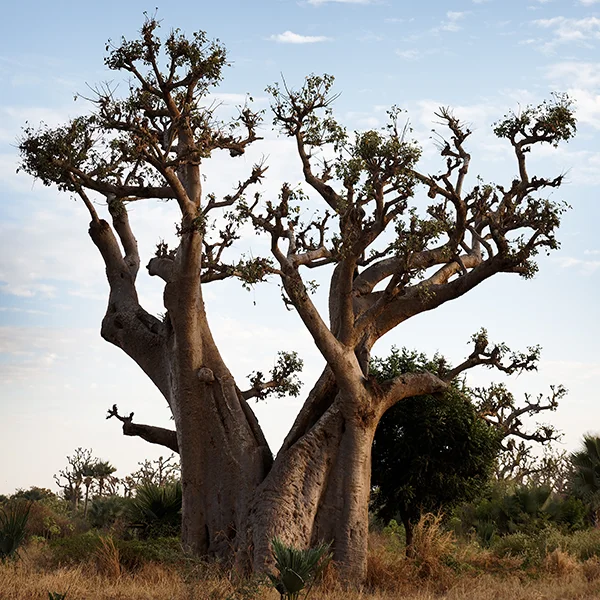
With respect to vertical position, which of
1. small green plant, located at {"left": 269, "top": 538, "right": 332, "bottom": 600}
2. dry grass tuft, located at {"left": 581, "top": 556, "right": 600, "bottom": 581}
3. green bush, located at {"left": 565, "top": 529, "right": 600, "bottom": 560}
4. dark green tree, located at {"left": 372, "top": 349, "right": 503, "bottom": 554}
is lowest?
dry grass tuft, located at {"left": 581, "top": 556, "right": 600, "bottom": 581}

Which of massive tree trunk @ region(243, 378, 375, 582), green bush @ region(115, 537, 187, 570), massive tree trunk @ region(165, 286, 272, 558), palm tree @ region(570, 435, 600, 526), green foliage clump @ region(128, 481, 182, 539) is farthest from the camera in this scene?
palm tree @ region(570, 435, 600, 526)

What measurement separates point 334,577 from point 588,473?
12.0m

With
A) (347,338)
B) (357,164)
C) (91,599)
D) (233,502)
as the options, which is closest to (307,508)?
(233,502)

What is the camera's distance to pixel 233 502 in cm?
1355

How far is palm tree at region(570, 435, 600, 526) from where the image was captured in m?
22.0

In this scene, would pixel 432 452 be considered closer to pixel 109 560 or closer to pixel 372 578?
pixel 372 578

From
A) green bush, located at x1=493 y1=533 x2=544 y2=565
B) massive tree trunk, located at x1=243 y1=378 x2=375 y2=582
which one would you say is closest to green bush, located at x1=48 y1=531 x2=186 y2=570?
massive tree trunk, located at x1=243 y1=378 x2=375 y2=582

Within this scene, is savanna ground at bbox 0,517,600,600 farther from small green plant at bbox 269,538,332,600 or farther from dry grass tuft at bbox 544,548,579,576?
small green plant at bbox 269,538,332,600

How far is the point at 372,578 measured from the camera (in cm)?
1325

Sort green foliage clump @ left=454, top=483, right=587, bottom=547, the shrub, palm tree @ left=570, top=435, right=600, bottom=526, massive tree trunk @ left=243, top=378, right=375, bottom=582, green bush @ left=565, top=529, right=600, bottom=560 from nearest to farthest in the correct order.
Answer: massive tree trunk @ left=243, top=378, right=375, bottom=582
green bush @ left=565, top=529, right=600, bottom=560
green foliage clump @ left=454, top=483, right=587, bottom=547
the shrub
palm tree @ left=570, top=435, right=600, bottom=526

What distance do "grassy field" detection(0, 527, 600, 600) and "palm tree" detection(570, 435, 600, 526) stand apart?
7172mm

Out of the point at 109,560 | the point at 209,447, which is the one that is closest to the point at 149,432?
the point at 209,447

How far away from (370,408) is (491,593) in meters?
3.30

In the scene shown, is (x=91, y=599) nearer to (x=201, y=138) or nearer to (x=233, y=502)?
(x=233, y=502)
